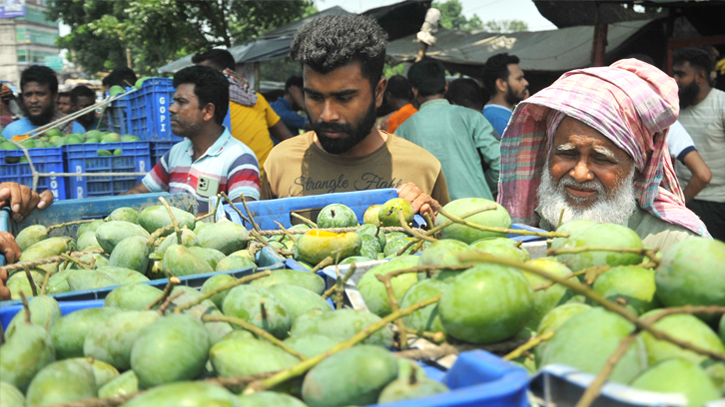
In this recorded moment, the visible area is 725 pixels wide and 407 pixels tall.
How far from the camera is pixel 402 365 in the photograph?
2.83ft

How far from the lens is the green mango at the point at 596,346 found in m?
0.78

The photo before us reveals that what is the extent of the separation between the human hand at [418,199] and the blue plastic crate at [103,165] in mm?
2622

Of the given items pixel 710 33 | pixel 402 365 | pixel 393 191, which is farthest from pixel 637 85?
pixel 710 33

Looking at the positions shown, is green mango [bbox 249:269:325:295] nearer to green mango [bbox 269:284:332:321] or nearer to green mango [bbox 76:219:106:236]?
green mango [bbox 269:284:332:321]

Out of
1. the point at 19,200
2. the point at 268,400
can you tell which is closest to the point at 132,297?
the point at 268,400

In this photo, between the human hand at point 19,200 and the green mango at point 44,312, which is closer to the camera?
the green mango at point 44,312

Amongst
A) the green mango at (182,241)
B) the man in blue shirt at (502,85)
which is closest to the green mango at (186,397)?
the green mango at (182,241)

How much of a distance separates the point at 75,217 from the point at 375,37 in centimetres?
187

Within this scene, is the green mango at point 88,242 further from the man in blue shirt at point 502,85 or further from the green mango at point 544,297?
the man in blue shirt at point 502,85

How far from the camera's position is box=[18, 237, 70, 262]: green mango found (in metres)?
1.94

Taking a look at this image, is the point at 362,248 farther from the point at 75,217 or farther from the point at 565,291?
the point at 75,217

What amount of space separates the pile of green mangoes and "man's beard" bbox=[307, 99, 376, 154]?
0.87 m

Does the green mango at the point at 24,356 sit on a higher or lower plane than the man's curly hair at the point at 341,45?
lower

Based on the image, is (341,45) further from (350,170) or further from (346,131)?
(350,170)
